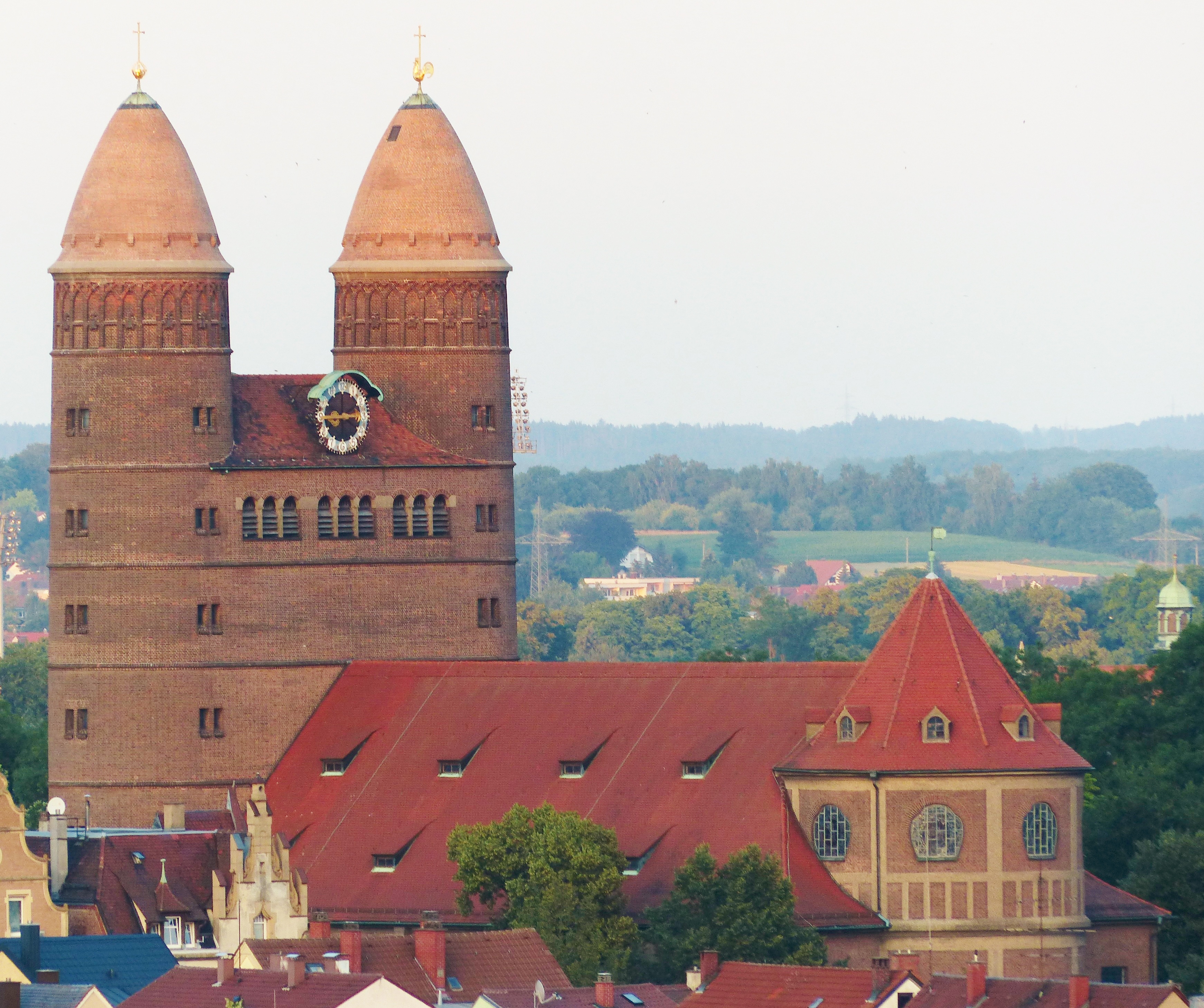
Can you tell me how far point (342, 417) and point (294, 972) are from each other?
30.2 m

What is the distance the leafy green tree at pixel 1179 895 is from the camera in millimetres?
101000

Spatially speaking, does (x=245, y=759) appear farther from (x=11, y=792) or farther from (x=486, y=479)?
(x=11, y=792)

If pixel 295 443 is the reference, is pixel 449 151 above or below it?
above

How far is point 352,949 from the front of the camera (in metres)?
85.4

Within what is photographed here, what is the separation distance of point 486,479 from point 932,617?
1593 cm

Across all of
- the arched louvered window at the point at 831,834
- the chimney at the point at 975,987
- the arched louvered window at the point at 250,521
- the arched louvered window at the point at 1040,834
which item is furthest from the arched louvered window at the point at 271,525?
the chimney at the point at 975,987

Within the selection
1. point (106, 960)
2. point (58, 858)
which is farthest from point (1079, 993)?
point (58, 858)

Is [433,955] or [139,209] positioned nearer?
[433,955]

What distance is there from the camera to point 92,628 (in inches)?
4277

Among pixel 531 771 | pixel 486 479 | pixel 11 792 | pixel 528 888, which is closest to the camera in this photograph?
pixel 528 888

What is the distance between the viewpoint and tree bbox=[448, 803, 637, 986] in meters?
94.2

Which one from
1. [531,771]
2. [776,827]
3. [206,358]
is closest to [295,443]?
[206,358]

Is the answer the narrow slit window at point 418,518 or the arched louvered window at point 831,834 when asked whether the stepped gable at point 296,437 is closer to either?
the narrow slit window at point 418,518

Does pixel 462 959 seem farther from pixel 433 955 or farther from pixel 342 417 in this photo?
pixel 342 417
